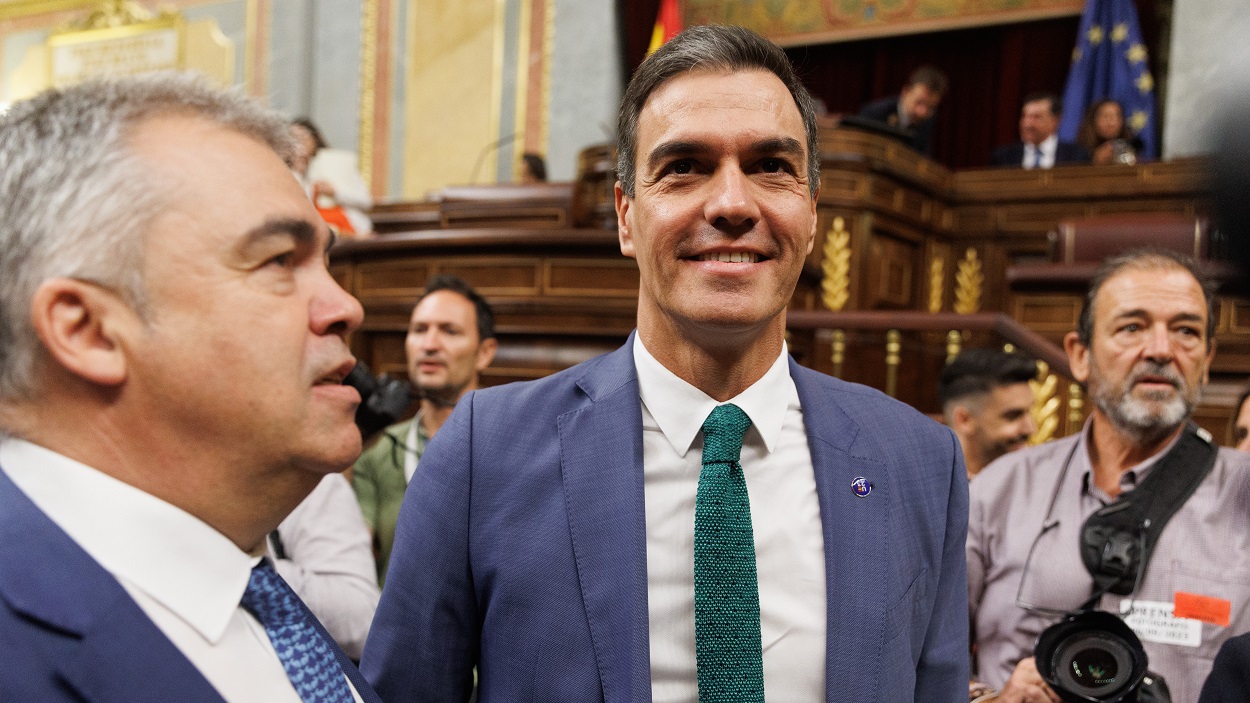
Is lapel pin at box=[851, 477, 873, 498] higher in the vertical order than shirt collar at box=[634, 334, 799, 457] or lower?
lower

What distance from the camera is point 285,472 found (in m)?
0.94

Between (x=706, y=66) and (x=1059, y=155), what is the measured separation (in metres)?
6.94

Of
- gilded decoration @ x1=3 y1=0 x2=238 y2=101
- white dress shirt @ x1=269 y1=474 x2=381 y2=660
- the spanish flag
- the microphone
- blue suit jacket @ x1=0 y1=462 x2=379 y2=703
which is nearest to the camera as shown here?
blue suit jacket @ x1=0 y1=462 x2=379 y2=703

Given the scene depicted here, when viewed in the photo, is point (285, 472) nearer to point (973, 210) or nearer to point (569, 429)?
point (569, 429)

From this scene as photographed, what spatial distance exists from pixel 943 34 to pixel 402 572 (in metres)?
9.49

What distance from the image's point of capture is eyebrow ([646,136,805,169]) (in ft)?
4.35

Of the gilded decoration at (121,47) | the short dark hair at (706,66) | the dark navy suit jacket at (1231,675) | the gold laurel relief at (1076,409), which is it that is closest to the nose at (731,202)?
the short dark hair at (706,66)

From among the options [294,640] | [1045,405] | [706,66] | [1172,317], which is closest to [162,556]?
[294,640]

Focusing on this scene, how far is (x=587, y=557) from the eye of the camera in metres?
1.25

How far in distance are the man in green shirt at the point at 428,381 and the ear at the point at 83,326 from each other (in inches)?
83.4

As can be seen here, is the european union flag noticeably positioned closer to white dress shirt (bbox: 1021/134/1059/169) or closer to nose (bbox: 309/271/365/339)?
white dress shirt (bbox: 1021/134/1059/169)

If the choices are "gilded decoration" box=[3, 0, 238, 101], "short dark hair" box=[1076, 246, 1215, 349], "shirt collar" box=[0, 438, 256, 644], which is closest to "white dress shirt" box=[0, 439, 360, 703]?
"shirt collar" box=[0, 438, 256, 644]

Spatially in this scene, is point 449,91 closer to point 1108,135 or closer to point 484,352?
point 1108,135

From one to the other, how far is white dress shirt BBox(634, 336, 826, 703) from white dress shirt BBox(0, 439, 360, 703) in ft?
1.63
